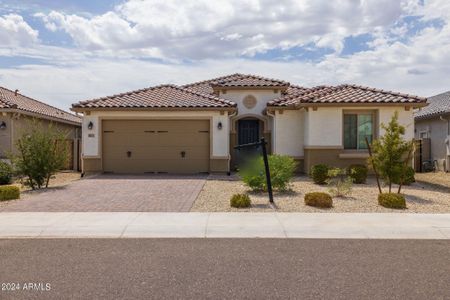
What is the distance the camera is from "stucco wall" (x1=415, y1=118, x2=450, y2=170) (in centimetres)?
2377

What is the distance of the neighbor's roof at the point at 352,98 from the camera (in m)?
17.8

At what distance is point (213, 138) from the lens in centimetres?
1914

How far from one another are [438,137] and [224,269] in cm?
2291

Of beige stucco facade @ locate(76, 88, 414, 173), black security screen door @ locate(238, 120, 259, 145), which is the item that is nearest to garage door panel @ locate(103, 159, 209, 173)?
beige stucco facade @ locate(76, 88, 414, 173)

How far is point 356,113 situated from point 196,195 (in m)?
9.25

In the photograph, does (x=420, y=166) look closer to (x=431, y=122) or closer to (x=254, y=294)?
(x=431, y=122)

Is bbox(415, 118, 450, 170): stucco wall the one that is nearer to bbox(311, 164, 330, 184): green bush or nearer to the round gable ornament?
bbox(311, 164, 330, 184): green bush

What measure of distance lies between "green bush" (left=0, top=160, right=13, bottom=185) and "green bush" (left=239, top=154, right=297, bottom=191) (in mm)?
9657

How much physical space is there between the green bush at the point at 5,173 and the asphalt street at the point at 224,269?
9.84 meters

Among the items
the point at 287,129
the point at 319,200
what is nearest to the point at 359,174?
the point at 287,129

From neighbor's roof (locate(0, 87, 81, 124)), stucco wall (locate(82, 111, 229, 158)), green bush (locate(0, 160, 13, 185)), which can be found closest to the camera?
green bush (locate(0, 160, 13, 185))

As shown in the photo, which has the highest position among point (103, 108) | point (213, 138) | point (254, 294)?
point (103, 108)

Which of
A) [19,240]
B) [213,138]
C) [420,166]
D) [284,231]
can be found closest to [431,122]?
[420,166]

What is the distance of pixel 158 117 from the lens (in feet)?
63.4
